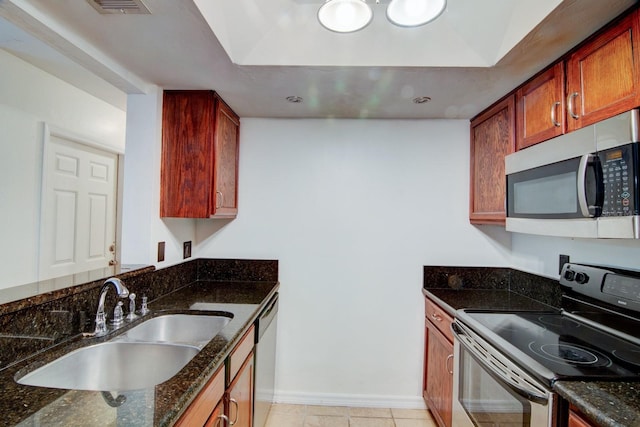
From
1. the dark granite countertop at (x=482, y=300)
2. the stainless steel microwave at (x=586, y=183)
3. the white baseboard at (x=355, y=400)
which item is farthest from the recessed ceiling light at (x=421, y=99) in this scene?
the white baseboard at (x=355, y=400)

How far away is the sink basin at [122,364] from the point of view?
3.85 feet

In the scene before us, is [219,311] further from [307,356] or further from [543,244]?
[543,244]

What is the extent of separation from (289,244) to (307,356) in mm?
871

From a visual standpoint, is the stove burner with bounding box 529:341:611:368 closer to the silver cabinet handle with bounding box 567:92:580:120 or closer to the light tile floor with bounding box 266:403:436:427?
the silver cabinet handle with bounding box 567:92:580:120

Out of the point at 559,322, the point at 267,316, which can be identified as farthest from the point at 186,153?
the point at 559,322

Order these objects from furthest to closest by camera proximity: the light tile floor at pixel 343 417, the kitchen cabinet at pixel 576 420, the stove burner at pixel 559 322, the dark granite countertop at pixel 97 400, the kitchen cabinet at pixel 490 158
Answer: the light tile floor at pixel 343 417, the kitchen cabinet at pixel 490 158, the stove burner at pixel 559 322, the kitchen cabinet at pixel 576 420, the dark granite countertop at pixel 97 400

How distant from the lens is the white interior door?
7.48ft

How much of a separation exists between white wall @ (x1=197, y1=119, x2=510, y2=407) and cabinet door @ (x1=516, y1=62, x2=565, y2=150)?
636 mm

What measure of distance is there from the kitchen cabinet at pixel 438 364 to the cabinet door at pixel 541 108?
1.13 m

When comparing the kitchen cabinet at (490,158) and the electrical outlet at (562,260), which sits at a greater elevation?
the kitchen cabinet at (490,158)

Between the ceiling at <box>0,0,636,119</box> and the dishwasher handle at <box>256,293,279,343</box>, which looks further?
the dishwasher handle at <box>256,293,279,343</box>

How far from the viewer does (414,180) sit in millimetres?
2436

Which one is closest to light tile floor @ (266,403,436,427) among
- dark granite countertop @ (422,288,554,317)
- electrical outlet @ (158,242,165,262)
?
dark granite countertop @ (422,288,554,317)

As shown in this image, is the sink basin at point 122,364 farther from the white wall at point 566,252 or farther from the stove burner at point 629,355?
the white wall at point 566,252
